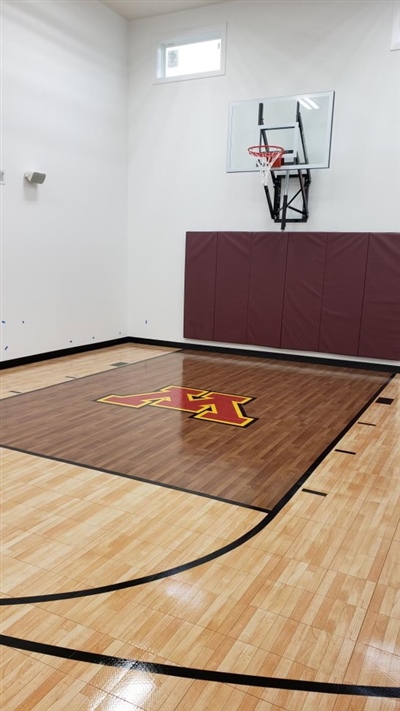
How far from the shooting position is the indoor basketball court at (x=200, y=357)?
2164mm

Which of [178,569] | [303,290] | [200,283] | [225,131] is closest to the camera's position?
[178,569]

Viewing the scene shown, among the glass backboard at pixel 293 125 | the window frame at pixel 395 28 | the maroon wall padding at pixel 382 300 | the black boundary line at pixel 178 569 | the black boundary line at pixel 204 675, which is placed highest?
the window frame at pixel 395 28

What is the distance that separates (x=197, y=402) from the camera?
225 inches

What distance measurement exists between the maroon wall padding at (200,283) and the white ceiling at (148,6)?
341cm

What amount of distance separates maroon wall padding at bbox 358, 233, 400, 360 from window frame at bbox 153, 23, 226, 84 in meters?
3.68

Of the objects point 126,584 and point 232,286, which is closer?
point 126,584

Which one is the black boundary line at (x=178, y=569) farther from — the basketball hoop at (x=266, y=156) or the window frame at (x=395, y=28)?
the window frame at (x=395, y=28)

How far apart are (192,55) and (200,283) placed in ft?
11.9

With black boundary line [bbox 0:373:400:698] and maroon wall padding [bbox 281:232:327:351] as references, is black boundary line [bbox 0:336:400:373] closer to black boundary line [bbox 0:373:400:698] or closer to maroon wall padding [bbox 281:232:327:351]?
maroon wall padding [bbox 281:232:327:351]

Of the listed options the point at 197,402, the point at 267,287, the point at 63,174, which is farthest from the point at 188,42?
the point at 197,402

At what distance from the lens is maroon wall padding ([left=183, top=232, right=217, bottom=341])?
8719 mm

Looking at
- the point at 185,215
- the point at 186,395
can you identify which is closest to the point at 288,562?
the point at 186,395

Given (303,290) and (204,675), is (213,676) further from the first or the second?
(303,290)

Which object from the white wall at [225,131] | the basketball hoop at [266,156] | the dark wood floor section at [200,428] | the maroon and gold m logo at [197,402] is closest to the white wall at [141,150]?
the white wall at [225,131]
